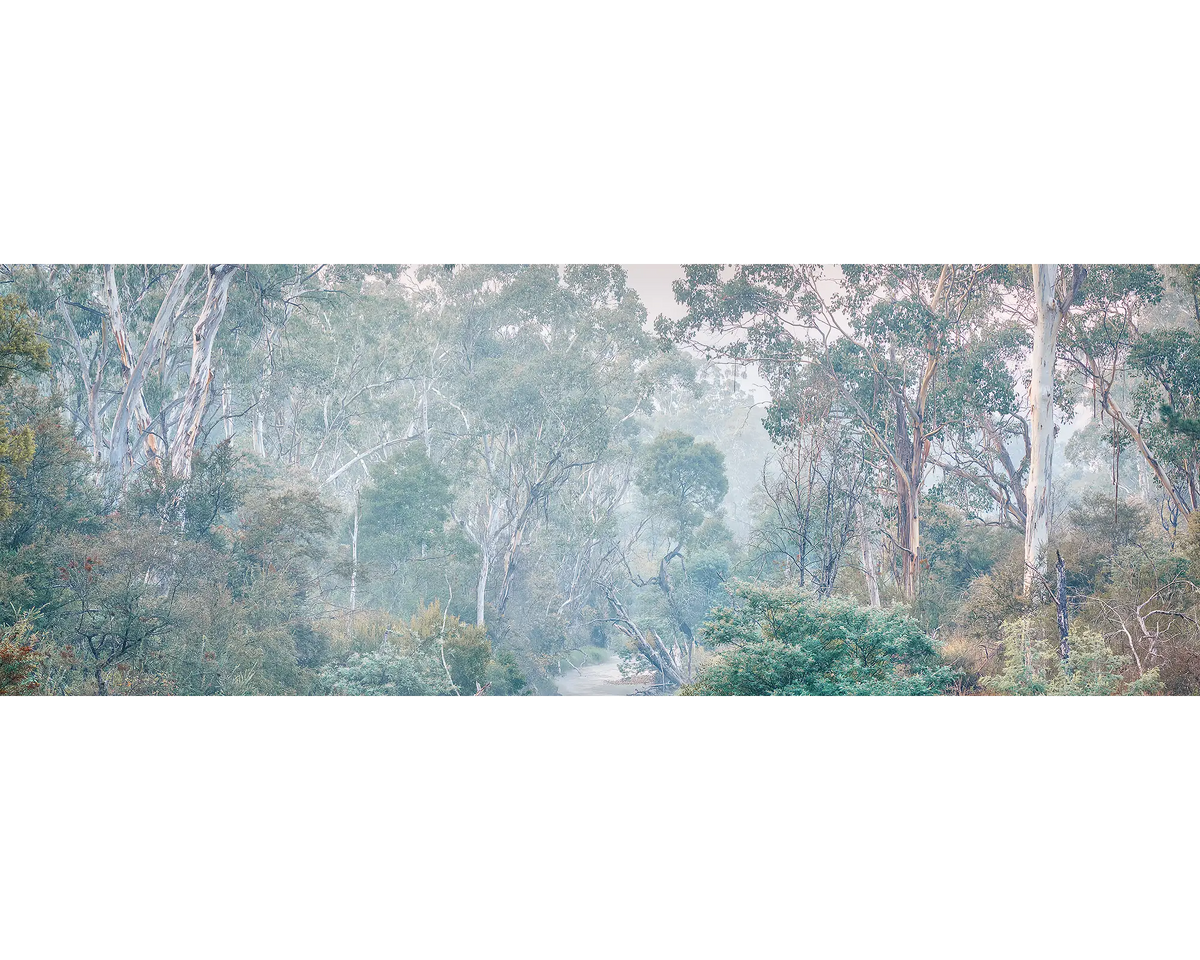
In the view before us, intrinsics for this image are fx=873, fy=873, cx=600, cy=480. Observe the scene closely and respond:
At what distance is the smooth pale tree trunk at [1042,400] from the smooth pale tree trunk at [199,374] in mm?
9573

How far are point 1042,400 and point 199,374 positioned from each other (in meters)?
9.90

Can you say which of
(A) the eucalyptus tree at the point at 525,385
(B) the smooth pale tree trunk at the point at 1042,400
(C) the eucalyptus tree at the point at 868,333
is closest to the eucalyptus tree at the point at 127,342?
(A) the eucalyptus tree at the point at 525,385

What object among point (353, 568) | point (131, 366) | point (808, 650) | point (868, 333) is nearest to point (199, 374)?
point (131, 366)

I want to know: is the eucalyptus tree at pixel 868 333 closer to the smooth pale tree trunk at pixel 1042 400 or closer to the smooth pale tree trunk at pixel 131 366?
the smooth pale tree trunk at pixel 1042 400

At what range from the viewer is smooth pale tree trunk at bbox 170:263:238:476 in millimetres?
10398

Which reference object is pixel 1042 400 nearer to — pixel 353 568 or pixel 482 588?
pixel 482 588

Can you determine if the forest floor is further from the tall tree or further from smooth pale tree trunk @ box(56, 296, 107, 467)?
smooth pale tree trunk @ box(56, 296, 107, 467)

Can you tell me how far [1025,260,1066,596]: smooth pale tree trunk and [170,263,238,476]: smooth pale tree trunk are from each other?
957 centimetres

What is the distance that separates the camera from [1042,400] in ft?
32.2

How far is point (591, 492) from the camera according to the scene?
15555 mm

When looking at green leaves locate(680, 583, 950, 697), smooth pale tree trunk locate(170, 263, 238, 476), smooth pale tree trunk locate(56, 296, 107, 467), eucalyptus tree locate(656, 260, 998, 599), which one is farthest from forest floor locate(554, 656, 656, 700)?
smooth pale tree trunk locate(56, 296, 107, 467)

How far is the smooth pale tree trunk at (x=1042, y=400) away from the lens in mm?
9695
